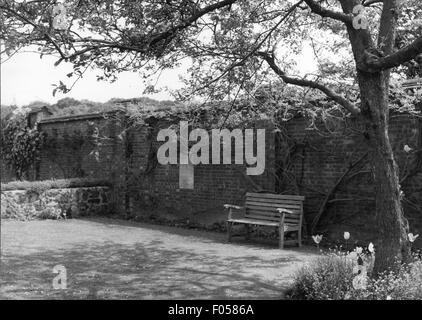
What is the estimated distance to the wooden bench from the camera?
29.1ft

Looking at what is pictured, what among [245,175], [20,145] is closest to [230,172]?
[245,175]

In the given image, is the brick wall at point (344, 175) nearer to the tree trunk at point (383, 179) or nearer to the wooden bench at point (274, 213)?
the wooden bench at point (274, 213)

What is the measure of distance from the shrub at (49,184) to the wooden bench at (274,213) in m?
5.31

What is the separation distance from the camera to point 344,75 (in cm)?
752

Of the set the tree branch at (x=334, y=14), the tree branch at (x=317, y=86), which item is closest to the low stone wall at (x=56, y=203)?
the tree branch at (x=317, y=86)

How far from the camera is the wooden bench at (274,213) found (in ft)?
29.1

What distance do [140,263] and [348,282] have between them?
3.39m

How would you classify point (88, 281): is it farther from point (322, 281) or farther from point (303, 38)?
point (303, 38)

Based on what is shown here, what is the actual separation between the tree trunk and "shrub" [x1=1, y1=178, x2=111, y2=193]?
9.19m

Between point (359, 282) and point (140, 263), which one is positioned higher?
point (359, 282)

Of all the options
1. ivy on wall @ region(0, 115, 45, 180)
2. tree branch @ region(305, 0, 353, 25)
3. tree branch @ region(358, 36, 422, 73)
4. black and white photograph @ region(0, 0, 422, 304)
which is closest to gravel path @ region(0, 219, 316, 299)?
black and white photograph @ region(0, 0, 422, 304)

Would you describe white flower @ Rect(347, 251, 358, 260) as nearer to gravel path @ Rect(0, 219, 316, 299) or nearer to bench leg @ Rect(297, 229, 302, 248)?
gravel path @ Rect(0, 219, 316, 299)

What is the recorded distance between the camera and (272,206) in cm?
947

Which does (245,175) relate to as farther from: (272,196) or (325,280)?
(325,280)
